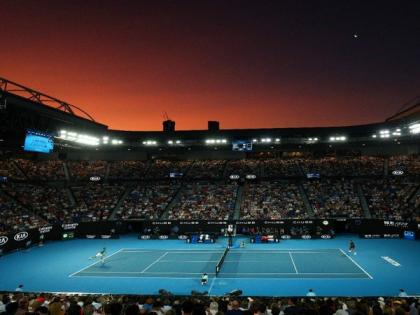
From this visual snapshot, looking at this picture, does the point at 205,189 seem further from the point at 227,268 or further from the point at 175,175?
the point at 227,268

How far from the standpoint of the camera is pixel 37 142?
81.9ft

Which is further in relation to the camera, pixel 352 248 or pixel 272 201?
pixel 272 201

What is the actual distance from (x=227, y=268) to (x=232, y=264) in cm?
138

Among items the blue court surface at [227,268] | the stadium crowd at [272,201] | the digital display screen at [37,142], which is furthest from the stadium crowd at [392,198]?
the digital display screen at [37,142]

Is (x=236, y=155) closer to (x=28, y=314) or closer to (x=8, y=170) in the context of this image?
(x=8, y=170)

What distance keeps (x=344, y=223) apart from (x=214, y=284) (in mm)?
26322

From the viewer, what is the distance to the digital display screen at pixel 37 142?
23891mm

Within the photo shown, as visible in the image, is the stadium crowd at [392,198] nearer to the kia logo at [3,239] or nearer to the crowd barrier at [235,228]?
the crowd barrier at [235,228]

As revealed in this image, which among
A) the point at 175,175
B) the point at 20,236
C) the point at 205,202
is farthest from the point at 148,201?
the point at 20,236

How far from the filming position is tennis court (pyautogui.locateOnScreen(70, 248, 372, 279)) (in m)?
25.2

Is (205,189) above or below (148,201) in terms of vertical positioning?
above

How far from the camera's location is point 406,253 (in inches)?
1186

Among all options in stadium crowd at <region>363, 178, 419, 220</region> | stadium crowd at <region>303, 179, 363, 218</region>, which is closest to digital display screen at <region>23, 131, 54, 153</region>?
stadium crowd at <region>303, 179, 363, 218</region>

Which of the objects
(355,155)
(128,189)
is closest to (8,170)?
(128,189)
